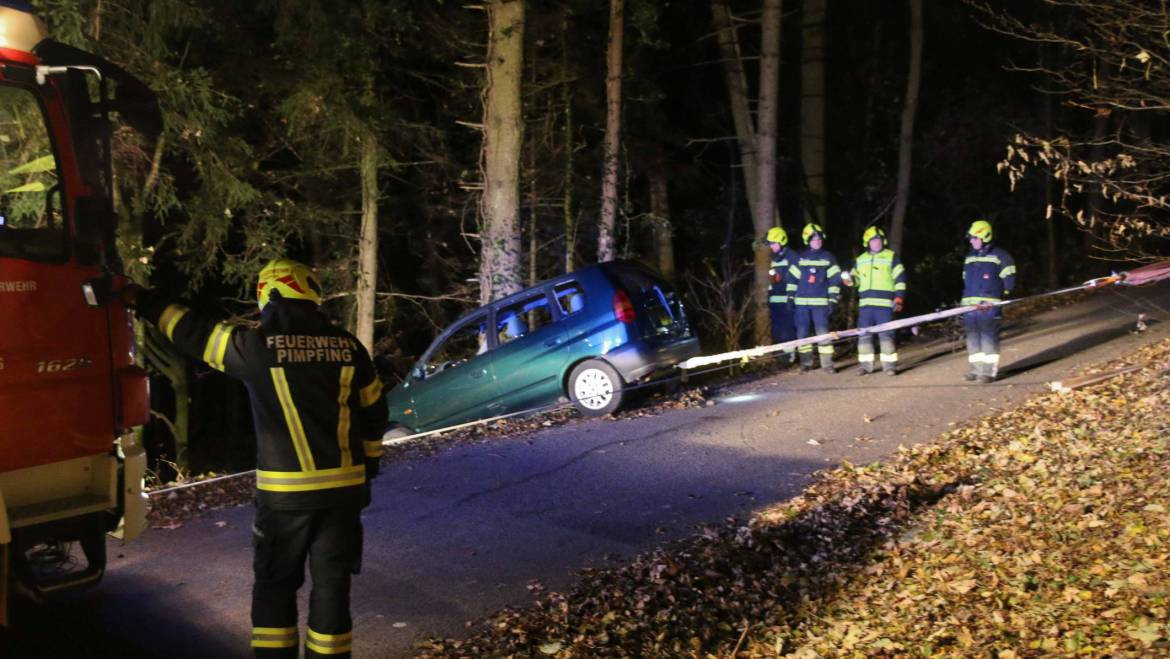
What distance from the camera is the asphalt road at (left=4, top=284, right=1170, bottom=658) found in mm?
5754

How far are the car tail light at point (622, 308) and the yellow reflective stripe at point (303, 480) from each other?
21.7 ft

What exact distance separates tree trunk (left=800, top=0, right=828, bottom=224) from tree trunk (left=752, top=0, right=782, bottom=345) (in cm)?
479

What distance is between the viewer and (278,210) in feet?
58.2

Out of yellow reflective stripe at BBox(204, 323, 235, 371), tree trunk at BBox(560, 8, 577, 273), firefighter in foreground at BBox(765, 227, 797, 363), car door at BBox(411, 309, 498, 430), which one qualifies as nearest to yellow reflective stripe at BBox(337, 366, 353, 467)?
yellow reflective stripe at BBox(204, 323, 235, 371)

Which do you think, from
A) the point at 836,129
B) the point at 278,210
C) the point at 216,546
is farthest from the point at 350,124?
the point at 836,129

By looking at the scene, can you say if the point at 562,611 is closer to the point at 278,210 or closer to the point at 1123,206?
the point at 278,210

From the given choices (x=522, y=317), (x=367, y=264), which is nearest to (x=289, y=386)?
(x=522, y=317)

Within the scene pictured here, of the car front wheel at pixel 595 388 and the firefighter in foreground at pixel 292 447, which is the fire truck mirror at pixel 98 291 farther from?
the car front wheel at pixel 595 388

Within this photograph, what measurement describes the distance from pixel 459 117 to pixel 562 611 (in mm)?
15539

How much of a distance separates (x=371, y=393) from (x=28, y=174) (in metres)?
2.31

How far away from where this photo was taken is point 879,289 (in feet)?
40.8

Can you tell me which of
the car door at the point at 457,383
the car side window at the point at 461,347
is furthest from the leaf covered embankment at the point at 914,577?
the car side window at the point at 461,347

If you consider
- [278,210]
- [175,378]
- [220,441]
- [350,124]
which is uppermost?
[350,124]

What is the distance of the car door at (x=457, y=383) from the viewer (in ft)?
39.2
